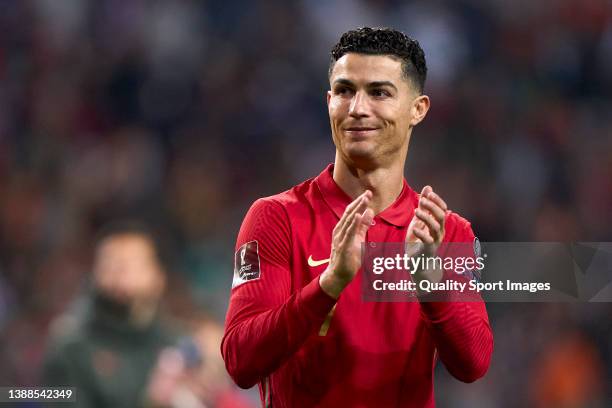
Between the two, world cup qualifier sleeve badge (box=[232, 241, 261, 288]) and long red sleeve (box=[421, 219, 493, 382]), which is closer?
long red sleeve (box=[421, 219, 493, 382])

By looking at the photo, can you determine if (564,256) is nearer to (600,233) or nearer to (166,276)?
(600,233)

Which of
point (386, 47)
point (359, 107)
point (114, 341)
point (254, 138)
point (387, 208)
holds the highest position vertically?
point (254, 138)

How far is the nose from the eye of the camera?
308 cm

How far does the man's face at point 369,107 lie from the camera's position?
311 centimetres

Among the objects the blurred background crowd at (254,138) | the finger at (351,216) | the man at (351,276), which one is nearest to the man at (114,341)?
the blurred background crowd at (254,138)

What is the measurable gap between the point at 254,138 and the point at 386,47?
15.5 feet

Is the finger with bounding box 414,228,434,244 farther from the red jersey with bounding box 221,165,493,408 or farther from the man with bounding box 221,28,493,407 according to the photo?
the red jersey with bounding box 221,165,493,408

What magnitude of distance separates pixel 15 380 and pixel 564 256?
3271 mm

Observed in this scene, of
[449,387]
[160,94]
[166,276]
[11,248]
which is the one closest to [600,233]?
[449,387]

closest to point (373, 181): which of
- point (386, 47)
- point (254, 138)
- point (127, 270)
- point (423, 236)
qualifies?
point (386, 47)

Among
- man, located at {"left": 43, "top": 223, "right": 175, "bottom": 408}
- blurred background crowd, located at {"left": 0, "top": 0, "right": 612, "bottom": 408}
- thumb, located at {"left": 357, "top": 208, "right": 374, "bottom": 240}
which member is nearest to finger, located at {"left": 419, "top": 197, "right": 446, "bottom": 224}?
thumb, located at {"left": 357, "top": 208, "right": 374, "bottom": 240}

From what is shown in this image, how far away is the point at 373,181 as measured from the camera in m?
3.23

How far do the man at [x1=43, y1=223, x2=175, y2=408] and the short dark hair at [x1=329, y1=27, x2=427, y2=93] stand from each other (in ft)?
6.43

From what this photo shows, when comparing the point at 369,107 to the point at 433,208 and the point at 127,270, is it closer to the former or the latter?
the point at 433,208
